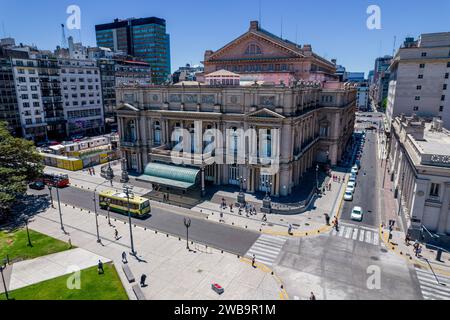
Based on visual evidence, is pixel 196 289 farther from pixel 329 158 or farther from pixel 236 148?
pixel 329 158

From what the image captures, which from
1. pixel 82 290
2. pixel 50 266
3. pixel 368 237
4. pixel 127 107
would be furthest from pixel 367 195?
pixel 127 107

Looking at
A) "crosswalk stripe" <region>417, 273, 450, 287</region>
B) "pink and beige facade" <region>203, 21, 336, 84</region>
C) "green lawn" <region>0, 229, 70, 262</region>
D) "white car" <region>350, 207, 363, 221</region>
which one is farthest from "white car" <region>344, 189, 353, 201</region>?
"green lawn" <region>0, 229, 70, 262</region>

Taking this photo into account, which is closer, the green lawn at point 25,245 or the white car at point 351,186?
the green lawn at point 25,245

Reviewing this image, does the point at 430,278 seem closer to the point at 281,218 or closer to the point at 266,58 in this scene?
the point at 281,218

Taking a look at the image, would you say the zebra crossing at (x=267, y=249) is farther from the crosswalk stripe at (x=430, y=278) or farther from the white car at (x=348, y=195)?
the white car at (x=348, y=195)

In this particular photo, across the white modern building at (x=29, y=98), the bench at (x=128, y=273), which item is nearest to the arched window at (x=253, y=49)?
the bench at (x=128, y=273)
